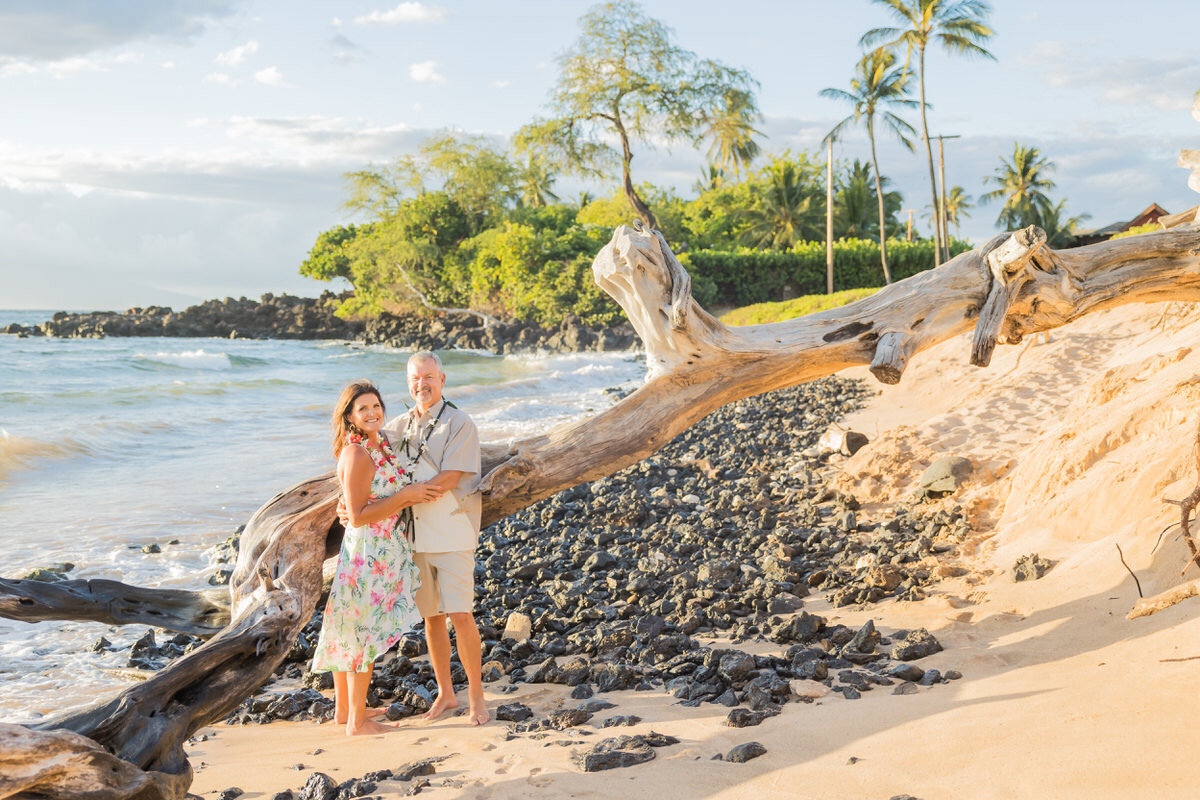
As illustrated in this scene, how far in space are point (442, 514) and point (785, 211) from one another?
43.8m

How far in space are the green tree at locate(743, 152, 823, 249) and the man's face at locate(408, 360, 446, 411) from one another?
41760 millimetres

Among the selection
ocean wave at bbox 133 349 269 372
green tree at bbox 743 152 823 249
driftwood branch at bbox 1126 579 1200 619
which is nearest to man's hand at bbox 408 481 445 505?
driftwood branch at bbox 1126 579 1200 619

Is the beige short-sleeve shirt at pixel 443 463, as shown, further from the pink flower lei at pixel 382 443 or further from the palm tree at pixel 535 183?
the palm tree at pixel 535 183

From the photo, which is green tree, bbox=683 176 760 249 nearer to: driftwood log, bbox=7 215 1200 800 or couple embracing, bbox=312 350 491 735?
driftwood log, bbox=7 215 1200 800

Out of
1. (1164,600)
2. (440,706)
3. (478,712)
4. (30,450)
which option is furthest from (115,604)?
(30,450)

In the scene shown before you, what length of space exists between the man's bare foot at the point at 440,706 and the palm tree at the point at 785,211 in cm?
4238

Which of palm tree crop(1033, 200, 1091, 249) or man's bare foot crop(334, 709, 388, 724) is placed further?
palm tree crop(1033, 200, 1091, 249)

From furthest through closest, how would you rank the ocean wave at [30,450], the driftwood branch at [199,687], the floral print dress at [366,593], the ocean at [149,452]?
the ocean wave at [30,450] < the ocean at [149,452] < the floral print dress at [366,593] < the driftwood branch at [199,687]

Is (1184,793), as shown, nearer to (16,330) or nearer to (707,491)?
(707,491)

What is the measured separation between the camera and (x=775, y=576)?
5.73 metres

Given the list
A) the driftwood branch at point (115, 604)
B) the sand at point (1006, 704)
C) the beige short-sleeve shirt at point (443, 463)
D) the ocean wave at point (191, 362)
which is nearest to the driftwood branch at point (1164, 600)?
the sand at point (1006, 704)

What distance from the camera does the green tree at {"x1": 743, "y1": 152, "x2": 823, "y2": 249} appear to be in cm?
4516

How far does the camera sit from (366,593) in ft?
13.7

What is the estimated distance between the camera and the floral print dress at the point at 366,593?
4.14 meters
